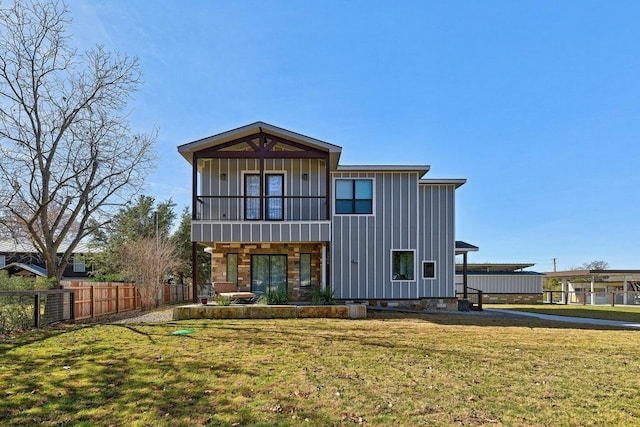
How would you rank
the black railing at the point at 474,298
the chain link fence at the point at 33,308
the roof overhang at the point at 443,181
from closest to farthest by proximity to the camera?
the chain link fence at the point at 33,308 < the roof overhang at the point at 443,181 < the black railing at the point at 474,298

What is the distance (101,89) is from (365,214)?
10.3 m

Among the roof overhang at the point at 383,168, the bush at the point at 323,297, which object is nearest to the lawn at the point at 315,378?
the bush at the point at 323,297

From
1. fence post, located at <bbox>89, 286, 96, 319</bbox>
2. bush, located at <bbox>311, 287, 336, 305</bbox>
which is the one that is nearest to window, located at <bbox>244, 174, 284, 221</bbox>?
bush, located at <bbox>311, 287, 336, 305</bbox>

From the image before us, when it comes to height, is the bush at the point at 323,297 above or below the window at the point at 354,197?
below

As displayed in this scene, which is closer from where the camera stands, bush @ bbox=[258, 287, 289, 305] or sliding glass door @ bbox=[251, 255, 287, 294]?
bush @ bbox=[258, 287, 289, 305]

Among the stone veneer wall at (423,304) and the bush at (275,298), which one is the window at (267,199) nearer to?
the bush at (275,298)

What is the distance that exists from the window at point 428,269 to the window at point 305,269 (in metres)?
4.54

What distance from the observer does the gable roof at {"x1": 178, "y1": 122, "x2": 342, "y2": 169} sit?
13874 mm

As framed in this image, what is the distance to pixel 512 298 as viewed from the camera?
26750 mm

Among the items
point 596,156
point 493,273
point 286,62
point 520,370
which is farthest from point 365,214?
point 596,156

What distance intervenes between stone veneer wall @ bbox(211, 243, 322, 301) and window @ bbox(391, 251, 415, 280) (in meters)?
2.96

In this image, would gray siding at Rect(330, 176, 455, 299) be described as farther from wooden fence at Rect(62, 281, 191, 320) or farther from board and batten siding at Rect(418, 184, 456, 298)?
wooden fence at Rect(62, 281, 191, 320)

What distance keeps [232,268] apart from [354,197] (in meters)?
5.53

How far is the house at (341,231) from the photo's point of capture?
50.8ft
